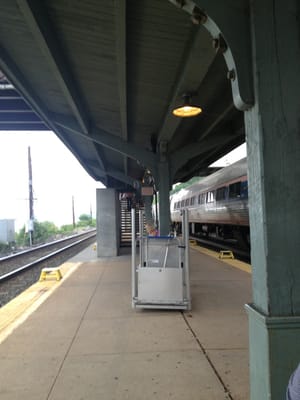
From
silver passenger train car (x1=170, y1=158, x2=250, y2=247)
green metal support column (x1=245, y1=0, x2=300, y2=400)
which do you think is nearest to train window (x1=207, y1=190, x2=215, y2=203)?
silver passenger train car (x1=170, y1=158, x2=250, y2=247)

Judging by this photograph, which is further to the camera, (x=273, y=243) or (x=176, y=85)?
(x=176, y=85)

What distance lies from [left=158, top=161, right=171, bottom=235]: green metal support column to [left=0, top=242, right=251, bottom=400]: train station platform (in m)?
2.15

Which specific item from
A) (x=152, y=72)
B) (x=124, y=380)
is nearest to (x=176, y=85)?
(x=152, y=72)

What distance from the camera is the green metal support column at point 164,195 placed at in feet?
30.8

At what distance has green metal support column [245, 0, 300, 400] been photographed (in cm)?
259

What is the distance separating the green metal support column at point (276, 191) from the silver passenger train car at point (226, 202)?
977 cm

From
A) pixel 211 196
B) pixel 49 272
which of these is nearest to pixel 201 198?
pixel 211 196

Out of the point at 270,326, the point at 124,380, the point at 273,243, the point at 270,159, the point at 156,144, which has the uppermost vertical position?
the point at 156,144

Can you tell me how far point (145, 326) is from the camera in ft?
18.2

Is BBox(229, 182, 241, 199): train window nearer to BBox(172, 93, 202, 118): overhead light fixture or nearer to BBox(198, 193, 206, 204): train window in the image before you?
BBox(198, 193, 206, 204): train window

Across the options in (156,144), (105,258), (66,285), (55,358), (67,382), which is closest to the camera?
(67,382)

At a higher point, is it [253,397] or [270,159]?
[270,159]

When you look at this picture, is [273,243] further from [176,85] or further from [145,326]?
[176,85]

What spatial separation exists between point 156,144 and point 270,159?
7513 mm
